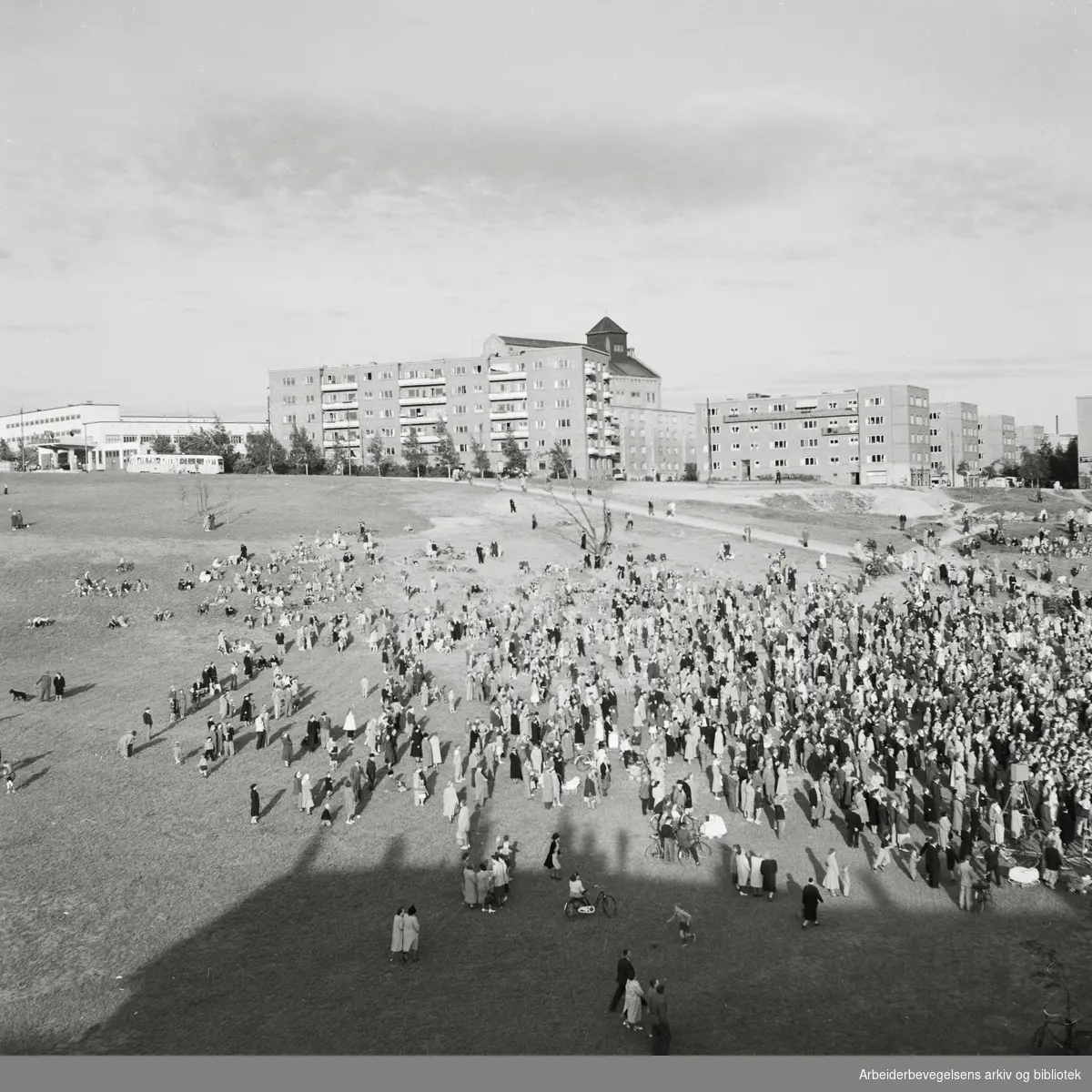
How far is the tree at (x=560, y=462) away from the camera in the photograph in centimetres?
10925

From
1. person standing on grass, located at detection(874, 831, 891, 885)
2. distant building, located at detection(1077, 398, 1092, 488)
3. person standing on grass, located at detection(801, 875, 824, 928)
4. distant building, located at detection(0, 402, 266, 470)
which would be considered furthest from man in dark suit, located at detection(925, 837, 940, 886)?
distant building, located at detection(0, 402, 266, 470)

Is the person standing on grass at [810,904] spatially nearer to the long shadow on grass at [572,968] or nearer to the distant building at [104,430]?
the long shadow on grass at [572,968]

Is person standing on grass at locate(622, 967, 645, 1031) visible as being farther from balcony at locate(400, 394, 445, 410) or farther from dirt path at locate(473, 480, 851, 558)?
balcony at locate(400, 394, 445, 410)

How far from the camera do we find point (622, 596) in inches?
1754

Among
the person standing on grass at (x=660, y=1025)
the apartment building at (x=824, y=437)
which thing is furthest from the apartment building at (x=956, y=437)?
the person standing on grass at (x=660, y=1025)

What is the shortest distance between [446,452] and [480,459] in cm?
648

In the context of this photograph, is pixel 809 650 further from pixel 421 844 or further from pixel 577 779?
pixel 421 844

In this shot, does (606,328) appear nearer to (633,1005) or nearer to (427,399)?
(427,399)

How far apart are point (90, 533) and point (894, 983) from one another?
52514 mm

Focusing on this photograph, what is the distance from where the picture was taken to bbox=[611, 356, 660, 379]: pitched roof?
5162 inches

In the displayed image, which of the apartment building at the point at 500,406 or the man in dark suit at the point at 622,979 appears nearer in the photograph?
the man in dark suit at the point at 622,979

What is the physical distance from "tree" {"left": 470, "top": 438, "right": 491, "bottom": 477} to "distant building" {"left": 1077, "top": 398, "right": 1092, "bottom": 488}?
72799mm

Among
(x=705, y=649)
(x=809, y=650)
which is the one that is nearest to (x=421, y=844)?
(x=705, y=649)

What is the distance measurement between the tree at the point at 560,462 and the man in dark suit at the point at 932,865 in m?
89.9
